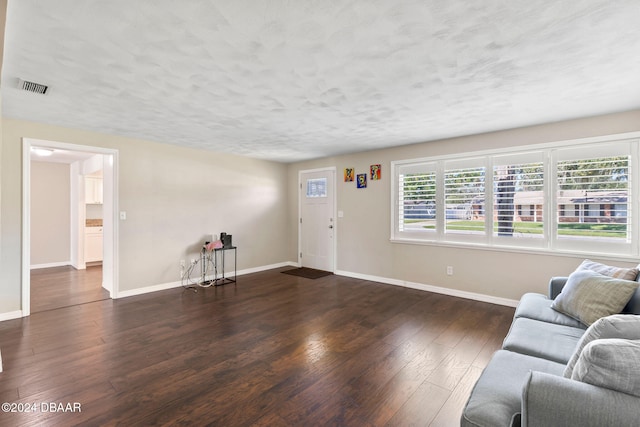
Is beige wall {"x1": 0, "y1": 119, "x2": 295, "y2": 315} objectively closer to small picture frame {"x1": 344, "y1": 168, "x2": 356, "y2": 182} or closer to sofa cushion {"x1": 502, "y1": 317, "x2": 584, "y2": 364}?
small picture frame {"x1": 344, "y1": 168, "x2": 356, "y2": 182}

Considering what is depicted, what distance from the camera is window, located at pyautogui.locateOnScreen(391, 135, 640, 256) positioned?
329 centimetres

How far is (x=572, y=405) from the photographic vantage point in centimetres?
106

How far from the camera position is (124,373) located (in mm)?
2330

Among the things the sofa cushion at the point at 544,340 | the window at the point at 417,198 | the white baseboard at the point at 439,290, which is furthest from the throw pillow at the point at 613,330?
the window at the point at 417,198

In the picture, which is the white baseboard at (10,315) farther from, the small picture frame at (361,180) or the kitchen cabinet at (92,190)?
the small picture frame at (361,180)

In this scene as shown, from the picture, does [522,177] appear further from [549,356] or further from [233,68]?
[233,68]

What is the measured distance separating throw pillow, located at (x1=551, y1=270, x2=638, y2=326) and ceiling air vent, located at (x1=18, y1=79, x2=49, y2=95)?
4.61 meters

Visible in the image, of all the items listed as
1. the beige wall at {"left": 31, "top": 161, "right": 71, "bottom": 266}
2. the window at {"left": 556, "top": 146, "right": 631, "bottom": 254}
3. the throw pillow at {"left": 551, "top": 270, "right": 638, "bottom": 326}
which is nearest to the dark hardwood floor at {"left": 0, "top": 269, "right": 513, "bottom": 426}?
the throw pillow at {"left": 551, "top": 270, "right": 638, "bottom": 326}

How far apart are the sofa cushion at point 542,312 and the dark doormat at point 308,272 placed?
3471 mm

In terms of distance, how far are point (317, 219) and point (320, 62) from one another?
13.7 feet

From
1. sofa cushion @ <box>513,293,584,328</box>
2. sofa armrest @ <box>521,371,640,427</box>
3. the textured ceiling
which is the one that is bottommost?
sofa cushion @ <box>513,293,584,328</box>

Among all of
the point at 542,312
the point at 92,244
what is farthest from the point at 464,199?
the point at 92,244

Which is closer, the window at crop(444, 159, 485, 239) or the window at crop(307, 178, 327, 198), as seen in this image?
the window at crop(444, 159, 485, 239)

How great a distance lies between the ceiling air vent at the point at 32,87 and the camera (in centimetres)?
249
